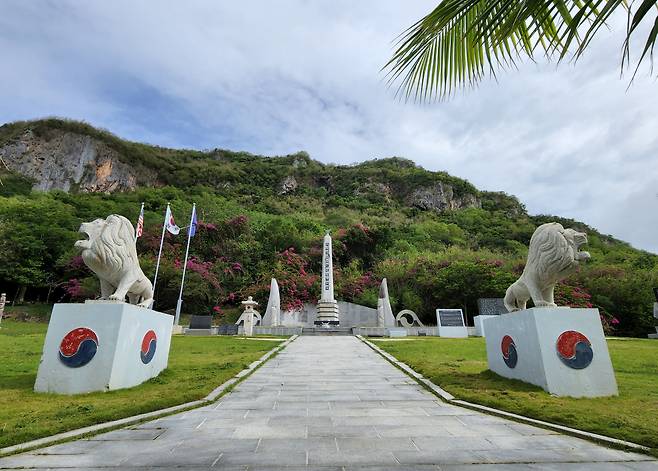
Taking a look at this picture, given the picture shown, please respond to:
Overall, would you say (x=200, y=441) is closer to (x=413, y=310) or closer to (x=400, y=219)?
(x=413, y=310)

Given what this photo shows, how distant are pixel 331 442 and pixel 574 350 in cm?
446

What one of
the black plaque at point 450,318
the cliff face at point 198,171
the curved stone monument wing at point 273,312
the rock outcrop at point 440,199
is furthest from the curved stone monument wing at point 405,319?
the rock outcrop at point 440,199

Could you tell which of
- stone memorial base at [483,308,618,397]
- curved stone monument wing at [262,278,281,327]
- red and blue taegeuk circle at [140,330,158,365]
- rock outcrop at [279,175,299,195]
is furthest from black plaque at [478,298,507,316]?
rock outcrop at [279,175,299,195]

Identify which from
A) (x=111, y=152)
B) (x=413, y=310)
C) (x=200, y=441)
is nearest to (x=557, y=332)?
(x=200, y=441)

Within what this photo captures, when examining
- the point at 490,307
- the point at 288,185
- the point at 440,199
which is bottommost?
the point at 490,307

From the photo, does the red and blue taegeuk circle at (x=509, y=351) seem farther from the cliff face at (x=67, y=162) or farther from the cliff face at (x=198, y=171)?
the cliff face at (x=67, y=162)

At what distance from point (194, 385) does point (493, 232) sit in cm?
5252

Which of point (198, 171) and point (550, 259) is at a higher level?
point (198, 171)

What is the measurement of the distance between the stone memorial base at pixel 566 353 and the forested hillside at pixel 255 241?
698 inches

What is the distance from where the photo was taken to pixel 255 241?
118 ft

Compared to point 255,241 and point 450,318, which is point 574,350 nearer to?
point 450,318

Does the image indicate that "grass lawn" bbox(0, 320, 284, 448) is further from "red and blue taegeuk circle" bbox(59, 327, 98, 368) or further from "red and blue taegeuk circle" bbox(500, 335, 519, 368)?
"red and blue taegeuk circle" bbox(500, 335, 519, 368)

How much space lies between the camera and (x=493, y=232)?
173ft

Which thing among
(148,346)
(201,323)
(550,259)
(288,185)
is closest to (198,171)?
(288,185)
